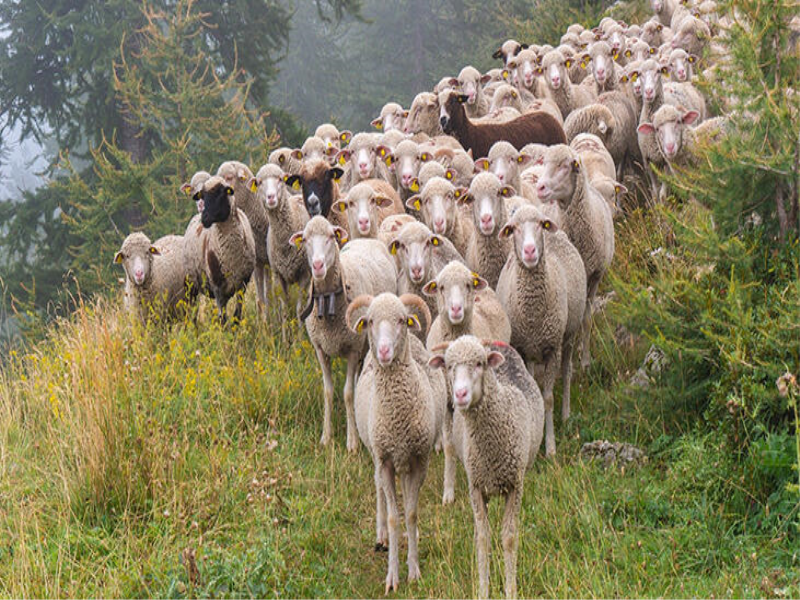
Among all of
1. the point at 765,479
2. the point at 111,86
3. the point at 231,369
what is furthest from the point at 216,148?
the point at 765,479

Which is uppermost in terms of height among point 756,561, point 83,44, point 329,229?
point 83,44

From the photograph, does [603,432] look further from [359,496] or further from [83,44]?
[83,44]

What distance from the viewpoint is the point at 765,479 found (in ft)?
18.0

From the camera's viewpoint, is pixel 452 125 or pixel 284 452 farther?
pixel 452 125

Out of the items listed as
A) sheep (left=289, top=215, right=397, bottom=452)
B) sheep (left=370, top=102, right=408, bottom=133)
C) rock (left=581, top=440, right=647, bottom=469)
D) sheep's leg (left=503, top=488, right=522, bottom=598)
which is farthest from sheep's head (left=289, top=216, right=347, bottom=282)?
sheep (left=370, top=102, right=408, bottom=133)

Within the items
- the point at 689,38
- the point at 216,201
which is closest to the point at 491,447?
the point at 216,201

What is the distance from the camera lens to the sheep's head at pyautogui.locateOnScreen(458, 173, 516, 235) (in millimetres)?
7661

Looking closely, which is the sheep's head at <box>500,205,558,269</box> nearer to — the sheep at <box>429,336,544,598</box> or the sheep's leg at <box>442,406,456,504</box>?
the sheep's leg at <box>442,406,456,504</box>

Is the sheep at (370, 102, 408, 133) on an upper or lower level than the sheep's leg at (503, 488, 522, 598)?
upper

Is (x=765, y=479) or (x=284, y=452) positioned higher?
(x=765, y=479)

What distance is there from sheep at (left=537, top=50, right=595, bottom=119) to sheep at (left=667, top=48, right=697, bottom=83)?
1304mm

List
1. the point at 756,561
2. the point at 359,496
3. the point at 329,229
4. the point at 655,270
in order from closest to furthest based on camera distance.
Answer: the point at 756,561 < the point at 359,496 < the point at 329,229 < the point at 655,270

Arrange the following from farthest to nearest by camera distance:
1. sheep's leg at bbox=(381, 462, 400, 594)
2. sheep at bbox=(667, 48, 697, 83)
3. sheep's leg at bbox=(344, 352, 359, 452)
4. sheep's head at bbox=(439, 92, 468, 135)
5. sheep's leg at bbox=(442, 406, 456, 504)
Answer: sheep at bbox=(667, 48, 697, 83), sheep's head at bbox=(439, 92, 468, 135), sheep's leg at bbox=(344, 352, 359, 452), sheep's leg at bbox=(442, 406, 456, 504), sheep's leg at bbox=(381, 462, 400, 594)

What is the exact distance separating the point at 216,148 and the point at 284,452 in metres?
14.1
